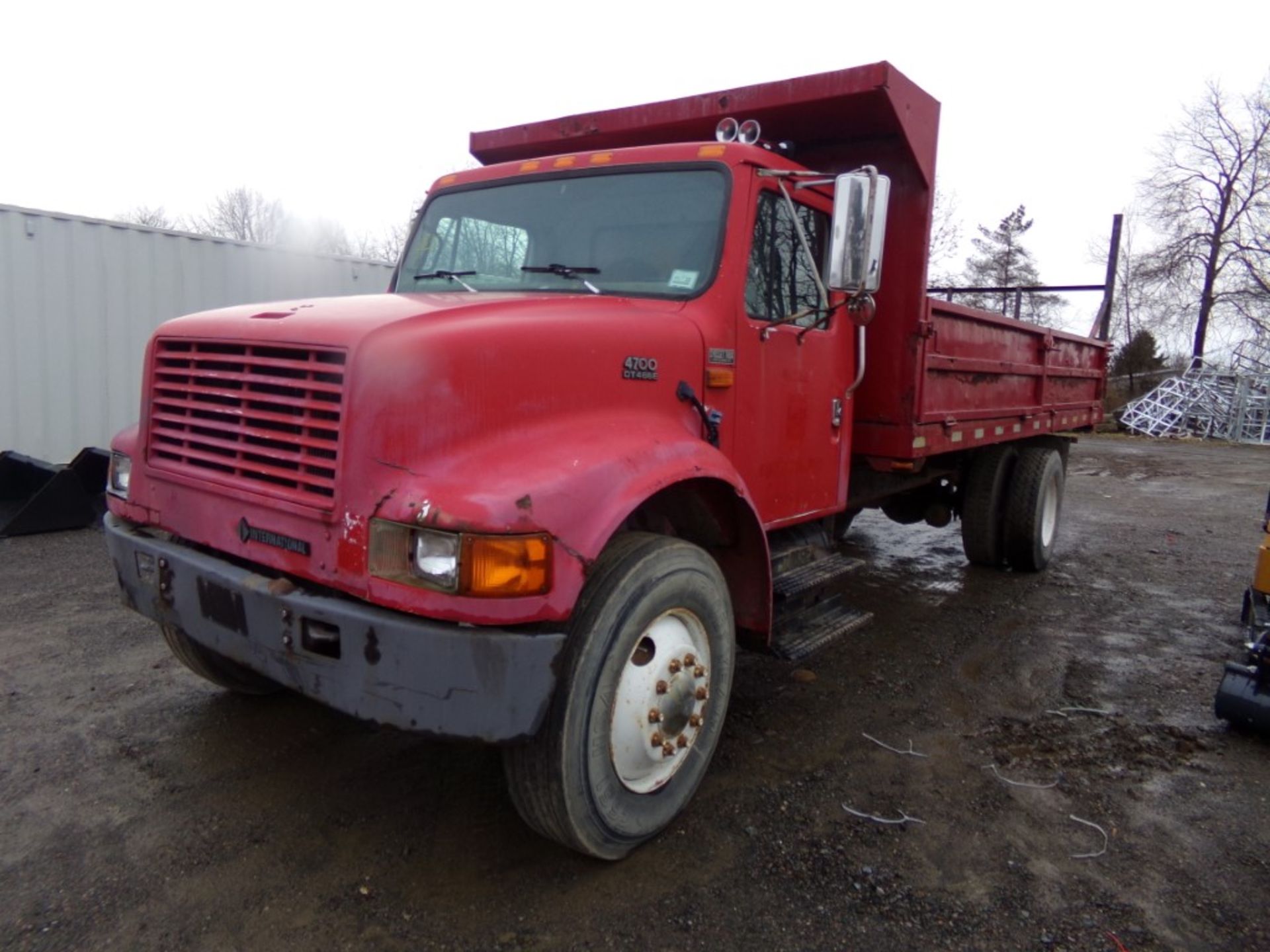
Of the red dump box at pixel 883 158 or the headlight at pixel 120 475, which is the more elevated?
the red dump box at pixel 883 158

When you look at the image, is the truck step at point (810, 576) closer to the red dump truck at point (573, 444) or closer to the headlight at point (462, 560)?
the red dump truck at point (573, 444)

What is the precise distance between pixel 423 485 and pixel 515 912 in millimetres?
1302

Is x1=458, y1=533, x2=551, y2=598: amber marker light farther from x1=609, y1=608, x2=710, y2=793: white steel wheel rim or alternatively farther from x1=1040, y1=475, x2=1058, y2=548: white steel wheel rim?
x1=1040, y1=475, x2=1058, y2=548: white steel wheel rim

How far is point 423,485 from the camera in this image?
232 centimetres

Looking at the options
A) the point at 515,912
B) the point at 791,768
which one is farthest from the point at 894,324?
the point at 515,912

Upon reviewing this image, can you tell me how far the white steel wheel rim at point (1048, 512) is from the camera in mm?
6828

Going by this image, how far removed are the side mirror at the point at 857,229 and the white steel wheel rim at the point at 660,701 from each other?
134cm

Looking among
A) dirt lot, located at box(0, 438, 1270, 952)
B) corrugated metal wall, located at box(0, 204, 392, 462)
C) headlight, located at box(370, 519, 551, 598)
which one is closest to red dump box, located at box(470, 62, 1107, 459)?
dirt lot, located at box(0, 438, 1270, 952)

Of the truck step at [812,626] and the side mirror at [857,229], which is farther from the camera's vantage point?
the truck step at [812,626]

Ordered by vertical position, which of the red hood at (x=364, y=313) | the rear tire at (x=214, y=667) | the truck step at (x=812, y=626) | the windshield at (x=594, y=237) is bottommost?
A: the rear tire at (x=214, y=667)

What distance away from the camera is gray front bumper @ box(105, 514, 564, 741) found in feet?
7.46

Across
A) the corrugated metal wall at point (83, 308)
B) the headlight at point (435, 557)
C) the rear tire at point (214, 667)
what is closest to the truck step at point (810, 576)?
the headlight at point (435, 557)

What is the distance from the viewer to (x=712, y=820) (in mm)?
3090

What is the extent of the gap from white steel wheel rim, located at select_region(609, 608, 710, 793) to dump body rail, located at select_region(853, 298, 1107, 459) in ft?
6.79
